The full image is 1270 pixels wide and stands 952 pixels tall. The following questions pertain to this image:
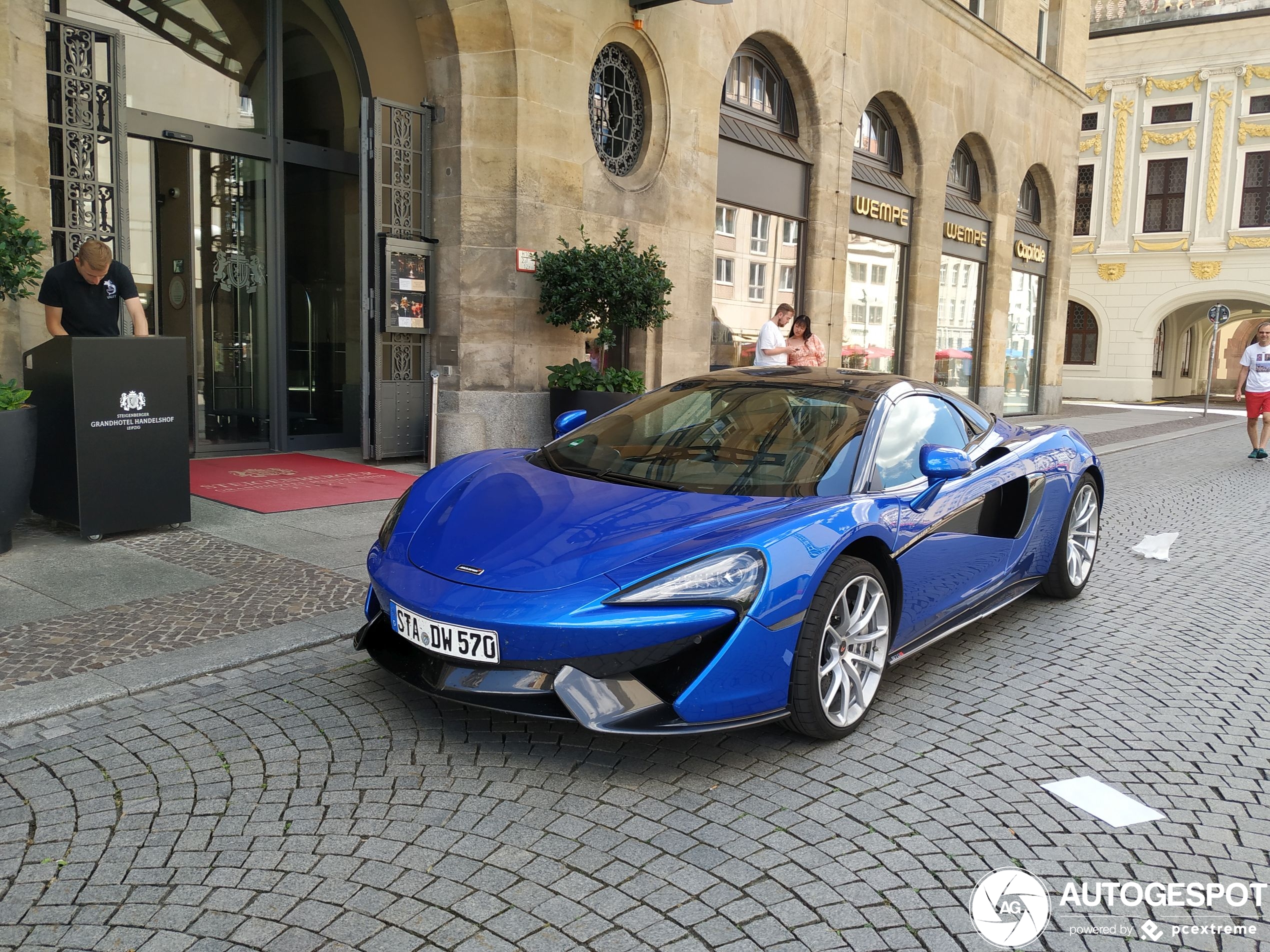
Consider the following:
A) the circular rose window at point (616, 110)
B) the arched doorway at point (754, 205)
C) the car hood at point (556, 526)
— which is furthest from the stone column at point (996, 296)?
the car hood at point (556, 526)

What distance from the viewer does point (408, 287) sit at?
34.3ft

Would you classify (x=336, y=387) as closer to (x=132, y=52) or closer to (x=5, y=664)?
(x=132, y=52)

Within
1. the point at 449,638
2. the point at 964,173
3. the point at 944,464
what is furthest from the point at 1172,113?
the point at 449,638

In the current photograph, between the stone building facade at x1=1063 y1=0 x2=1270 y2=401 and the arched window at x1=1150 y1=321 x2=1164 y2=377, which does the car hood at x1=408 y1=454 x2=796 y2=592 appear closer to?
the stone building facade at x1=1063 y1=0 x2=1270 y2=401

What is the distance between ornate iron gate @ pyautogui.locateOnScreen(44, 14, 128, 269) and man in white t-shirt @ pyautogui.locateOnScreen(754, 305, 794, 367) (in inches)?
251

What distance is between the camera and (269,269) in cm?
1083

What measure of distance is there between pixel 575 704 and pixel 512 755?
0.47m

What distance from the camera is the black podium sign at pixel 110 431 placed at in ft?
20.4

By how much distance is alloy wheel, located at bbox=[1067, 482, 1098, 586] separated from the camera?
5957 mm

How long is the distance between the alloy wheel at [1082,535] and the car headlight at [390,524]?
383 centimetres

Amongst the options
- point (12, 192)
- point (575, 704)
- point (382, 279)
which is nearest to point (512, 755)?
point (575, 704)

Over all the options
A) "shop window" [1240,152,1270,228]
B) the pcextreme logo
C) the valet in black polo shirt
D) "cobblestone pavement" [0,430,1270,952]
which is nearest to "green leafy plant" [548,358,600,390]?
the valet in black polo shirt

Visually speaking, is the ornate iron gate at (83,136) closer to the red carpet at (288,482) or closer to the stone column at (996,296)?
the red carpet at (288,482)

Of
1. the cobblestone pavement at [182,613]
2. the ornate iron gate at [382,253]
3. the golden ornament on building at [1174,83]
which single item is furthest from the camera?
the golden ornament on building at [1174,83]
